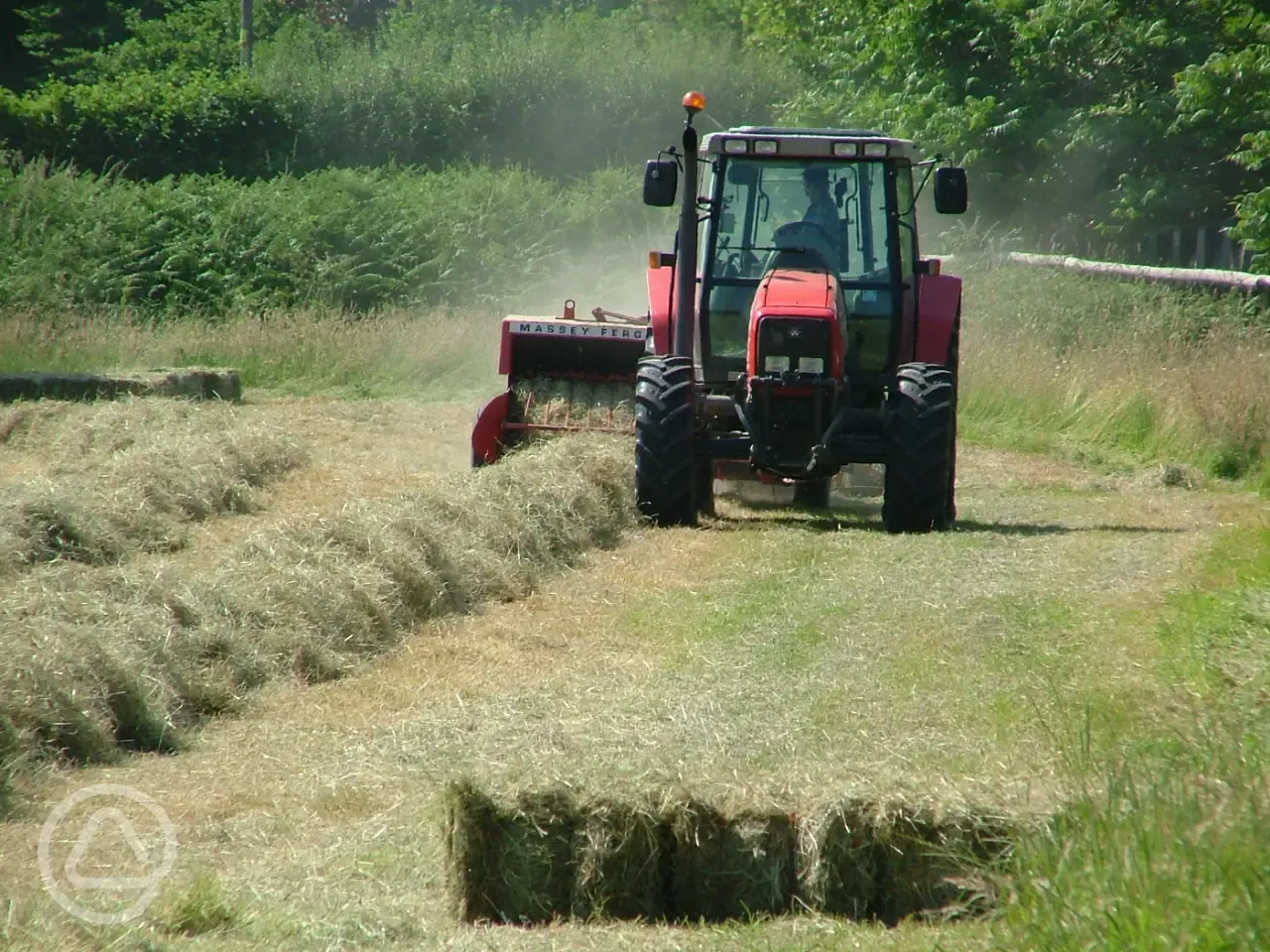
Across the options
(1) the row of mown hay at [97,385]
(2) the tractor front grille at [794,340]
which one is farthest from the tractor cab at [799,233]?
(1) the row of mown hay at [97,385]

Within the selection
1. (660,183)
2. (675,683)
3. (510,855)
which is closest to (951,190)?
(660,183)

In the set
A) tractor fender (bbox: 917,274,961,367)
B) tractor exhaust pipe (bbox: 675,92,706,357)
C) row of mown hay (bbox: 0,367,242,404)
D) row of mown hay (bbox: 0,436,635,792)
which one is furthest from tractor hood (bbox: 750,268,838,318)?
row of mown hay (bbox: 0,367,242,404)

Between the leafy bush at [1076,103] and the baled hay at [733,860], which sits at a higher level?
the leafy bush at [1076,103]

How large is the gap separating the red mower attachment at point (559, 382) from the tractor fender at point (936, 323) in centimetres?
200

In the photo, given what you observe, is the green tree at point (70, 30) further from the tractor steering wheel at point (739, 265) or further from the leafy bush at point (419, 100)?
the tractor steering wheel at point (739, 265)

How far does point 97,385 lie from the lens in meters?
17.0

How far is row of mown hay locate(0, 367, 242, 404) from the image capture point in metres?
16.9

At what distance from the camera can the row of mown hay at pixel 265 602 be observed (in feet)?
20.6

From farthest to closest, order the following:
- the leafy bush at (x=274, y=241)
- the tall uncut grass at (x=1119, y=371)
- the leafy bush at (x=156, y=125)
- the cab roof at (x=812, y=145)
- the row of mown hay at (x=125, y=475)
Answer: the leafy bush at (x=156, y=125)
the leafy bush at (x=274, y=241)
the tall uncut grass at (x=1119, y=371)
the cab roof at (x=812, y=145)
the row of mown hay at (x=125, y=475)

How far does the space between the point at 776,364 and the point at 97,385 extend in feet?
29.5

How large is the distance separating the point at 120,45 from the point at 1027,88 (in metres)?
24.1

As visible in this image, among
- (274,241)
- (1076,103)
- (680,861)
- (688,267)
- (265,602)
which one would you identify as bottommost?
(265,602)

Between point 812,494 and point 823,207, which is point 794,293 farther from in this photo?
point 812,494

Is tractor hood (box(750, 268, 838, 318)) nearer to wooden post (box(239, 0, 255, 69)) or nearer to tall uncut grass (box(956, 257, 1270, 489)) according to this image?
tall uncut grass (box(956, 257, 1270, 489))
